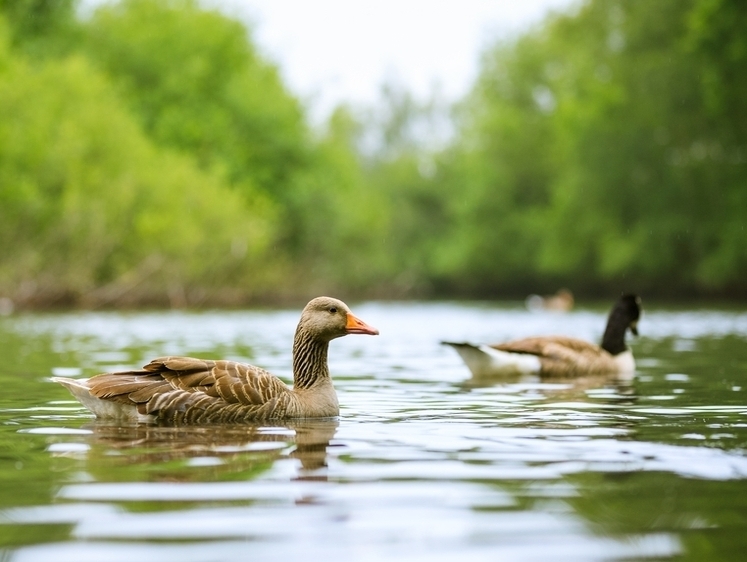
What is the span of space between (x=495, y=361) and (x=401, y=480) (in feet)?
29.4

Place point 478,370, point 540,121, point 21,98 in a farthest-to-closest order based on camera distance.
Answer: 1. point 540,121
2. point 21,98
3. point 478,370

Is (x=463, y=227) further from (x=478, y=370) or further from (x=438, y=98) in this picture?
(x=478, y=370)

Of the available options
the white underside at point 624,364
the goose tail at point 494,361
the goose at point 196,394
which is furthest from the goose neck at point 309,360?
the white underside at point 624,364

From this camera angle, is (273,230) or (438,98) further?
(438,98)

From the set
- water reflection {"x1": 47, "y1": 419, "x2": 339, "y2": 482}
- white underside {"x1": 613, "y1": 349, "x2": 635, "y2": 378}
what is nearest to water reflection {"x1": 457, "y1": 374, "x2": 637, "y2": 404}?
white underside {"x1": 613, "y1": 349, "x2": 635, "y2": 378}

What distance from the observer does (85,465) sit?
754 centimetres

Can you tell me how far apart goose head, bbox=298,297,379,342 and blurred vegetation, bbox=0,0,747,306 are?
33566mm

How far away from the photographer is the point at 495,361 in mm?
15805

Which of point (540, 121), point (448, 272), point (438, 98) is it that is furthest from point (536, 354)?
point (438, 98)

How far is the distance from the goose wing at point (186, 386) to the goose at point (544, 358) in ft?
18.2

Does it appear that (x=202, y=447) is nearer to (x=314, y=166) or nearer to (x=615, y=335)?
(x=615, y=335)

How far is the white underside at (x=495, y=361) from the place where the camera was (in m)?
15.5

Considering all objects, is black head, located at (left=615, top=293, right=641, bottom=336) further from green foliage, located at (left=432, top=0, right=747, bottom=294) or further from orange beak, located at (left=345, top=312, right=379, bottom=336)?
green foliage, located at (left=432, top=0, right=747, bottom=294)

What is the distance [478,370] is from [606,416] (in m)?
5.27
